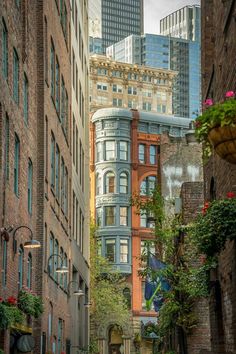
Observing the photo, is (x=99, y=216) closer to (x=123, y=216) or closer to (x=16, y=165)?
(x=123, y=216)

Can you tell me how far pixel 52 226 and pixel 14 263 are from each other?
41.2ft

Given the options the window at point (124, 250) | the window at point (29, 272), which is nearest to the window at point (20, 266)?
the window at point (29, 272)

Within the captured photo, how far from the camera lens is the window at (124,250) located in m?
96.4

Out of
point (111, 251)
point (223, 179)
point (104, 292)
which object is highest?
point (111, 251)

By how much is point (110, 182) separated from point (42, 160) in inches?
2384

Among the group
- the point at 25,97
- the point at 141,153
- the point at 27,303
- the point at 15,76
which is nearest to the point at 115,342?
the point at 141,153

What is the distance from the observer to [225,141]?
1076 centimetres

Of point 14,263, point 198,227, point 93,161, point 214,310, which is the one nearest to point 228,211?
A: point 198,227

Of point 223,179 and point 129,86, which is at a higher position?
point 129,86

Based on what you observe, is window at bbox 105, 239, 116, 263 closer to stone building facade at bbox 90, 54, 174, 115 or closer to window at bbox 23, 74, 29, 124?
stone building facade at bbox 90, 54, 174, 115

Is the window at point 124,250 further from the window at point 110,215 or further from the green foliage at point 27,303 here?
the green foliage at point 27,303

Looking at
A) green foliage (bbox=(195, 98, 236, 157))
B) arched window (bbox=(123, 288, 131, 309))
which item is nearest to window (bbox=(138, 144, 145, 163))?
Result: arched window (bbox=(123, 288, 131, 309))

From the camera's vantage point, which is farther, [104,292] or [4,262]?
[104,292]

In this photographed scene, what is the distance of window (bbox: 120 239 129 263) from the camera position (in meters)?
96.4
